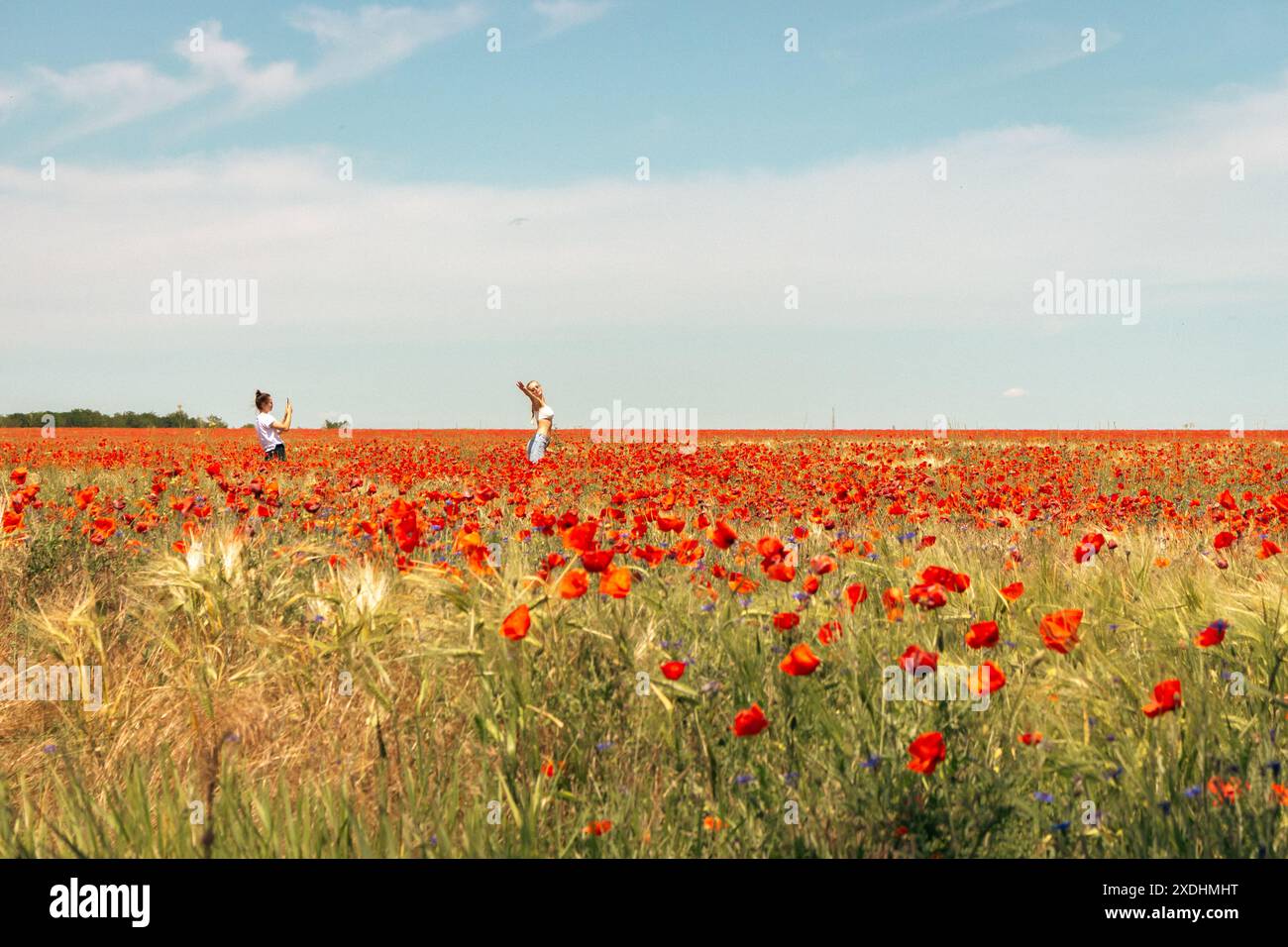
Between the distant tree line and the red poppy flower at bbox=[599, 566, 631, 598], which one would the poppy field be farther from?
the distant tree line

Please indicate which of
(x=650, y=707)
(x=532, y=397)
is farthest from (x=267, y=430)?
(x=650, y=707)

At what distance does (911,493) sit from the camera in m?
8.13

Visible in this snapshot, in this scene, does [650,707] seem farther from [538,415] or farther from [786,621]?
[538,415]

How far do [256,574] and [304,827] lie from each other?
2.46 meters

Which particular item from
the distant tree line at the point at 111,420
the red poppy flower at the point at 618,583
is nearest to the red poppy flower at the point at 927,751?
the red poppy flower at the point at 618,583

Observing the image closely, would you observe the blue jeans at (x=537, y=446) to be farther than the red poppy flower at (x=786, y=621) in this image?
Yes

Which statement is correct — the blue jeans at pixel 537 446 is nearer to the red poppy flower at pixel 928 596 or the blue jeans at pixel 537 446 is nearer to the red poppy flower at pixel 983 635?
the red poppy flower at pixel 928 596

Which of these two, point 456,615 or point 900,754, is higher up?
point 456,615

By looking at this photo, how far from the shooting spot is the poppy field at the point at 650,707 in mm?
2350

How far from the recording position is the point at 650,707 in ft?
9.77

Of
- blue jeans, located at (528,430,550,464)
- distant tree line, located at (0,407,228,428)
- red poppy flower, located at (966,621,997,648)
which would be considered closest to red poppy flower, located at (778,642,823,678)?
red poppy flower, located at (966,621,997,648)
